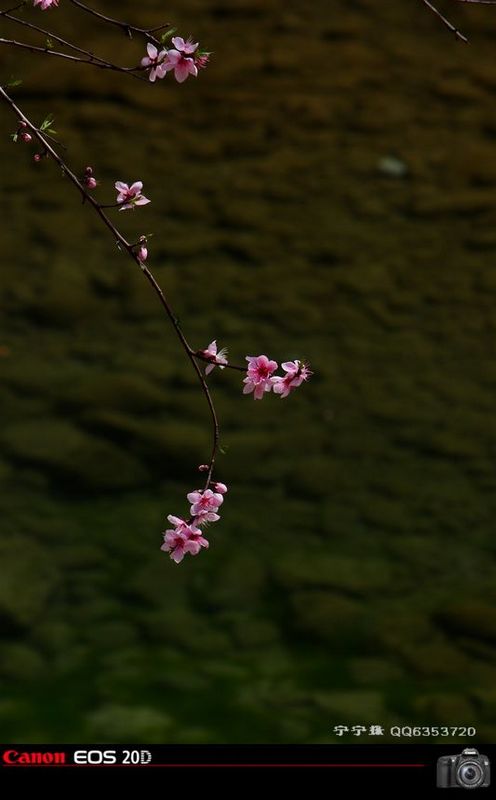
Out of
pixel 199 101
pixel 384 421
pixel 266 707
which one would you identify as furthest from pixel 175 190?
pixel 266 707

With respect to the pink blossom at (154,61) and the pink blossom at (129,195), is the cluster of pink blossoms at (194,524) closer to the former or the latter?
the pink blossom at (129,195)

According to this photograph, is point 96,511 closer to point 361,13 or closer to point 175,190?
point 175,190

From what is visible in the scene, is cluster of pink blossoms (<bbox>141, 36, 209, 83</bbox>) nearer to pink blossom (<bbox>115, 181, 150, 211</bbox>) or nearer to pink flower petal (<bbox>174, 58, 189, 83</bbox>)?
pink flower petal (<bbox>174, 58, 189, 83</bbox>)
